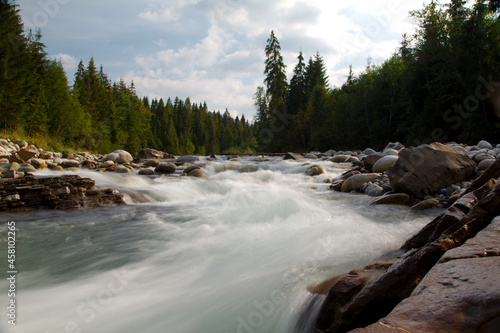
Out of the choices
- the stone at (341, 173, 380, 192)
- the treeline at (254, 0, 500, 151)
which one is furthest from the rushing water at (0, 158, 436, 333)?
the treeline at (254, 0, 500, 151)

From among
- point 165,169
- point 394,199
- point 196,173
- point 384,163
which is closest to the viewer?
point 394,199

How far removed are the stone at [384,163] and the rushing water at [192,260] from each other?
2458 mm

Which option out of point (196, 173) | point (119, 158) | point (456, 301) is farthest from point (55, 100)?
point (456, 301)

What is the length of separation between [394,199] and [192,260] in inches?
188

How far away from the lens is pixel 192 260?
A: 3895 millimetres

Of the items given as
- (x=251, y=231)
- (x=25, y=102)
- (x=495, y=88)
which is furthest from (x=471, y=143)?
(x=25, y=102)

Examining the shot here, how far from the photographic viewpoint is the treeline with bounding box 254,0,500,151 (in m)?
19.8

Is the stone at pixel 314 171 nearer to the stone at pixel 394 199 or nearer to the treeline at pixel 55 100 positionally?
the stone at pixel 394 199

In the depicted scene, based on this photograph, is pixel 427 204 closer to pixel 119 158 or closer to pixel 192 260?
pixel 192 260

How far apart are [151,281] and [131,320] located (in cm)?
77

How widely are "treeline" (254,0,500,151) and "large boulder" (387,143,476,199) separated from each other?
52.9 ft

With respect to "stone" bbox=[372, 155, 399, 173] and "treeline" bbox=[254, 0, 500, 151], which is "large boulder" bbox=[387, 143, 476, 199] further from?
"treeline" bbox=[254, 0, 500, 151]

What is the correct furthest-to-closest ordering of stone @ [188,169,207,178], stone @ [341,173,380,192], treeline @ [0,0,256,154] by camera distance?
treeline @ [0,0,256,154] < stone @ [188,169,207,178] < stone @ [341,173,380,192]

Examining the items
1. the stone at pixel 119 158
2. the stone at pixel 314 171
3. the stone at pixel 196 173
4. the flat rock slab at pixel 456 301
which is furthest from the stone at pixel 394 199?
the stone at pixel 119 158
